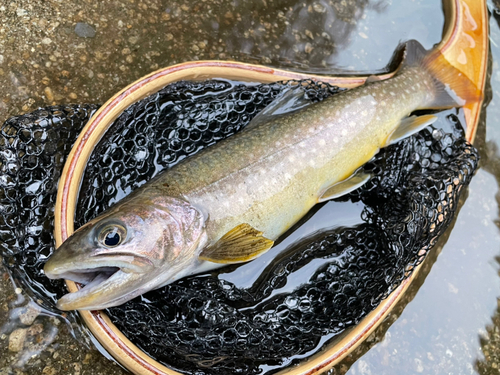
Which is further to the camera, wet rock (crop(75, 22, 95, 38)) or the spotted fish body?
wet rock (crop(75, 22, 95, 38))

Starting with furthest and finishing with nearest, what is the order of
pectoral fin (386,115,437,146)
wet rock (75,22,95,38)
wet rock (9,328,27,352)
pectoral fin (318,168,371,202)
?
wet rock (75,22,95,38) → pectoral fin (386,115,437,146) → pectoral fin (318,168,371,202) → wet rock (9,328,27,352)

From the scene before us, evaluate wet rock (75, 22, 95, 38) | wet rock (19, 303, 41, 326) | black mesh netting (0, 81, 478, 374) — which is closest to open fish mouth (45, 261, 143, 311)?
black mesh netting (0, 81, 478, 374)

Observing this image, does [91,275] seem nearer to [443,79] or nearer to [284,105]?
[284,105]

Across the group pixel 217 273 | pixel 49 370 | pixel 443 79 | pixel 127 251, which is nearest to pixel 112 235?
pixel 127 251

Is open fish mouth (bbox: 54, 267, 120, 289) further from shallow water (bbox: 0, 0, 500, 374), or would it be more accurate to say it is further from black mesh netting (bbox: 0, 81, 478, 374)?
shallow water (bbox: 0, 0, 500, 374)

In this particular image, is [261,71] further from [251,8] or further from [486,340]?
[486,340]
